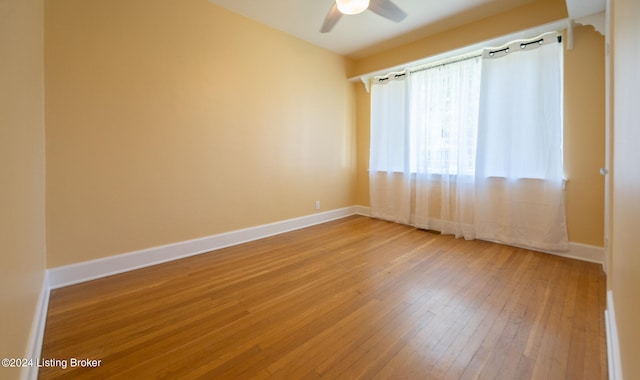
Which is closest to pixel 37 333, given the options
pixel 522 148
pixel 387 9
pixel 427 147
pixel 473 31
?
pixel 387 9

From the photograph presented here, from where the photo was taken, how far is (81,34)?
2100 mm

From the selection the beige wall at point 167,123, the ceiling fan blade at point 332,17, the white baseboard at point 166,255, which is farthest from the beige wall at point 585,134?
the beige wall at point 167,123

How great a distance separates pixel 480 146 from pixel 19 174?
3974 mm

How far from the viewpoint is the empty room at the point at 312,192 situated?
4.18ft

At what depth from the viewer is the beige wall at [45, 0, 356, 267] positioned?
82.3 inches

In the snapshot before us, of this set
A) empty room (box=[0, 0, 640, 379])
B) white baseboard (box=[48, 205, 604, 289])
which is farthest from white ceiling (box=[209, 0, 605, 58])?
white baseboard (box=[48, 205, 604, 289])

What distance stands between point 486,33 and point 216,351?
405 cm

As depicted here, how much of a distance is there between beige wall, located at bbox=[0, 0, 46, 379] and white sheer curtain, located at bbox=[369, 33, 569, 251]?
3.85 metres

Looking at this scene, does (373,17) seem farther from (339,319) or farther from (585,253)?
(585,253)

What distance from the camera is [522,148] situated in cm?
287

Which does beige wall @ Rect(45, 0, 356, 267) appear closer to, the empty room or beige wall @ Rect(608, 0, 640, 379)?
the empty room

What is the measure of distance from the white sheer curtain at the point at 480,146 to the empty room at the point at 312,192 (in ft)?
0.07

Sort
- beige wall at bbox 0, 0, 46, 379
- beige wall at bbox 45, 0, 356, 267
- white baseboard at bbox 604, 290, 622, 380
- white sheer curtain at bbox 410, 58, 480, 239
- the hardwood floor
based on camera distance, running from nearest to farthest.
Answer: beige wall at bbox 0, 0, 46, 379
white baseboard at bbox 604, 290, 622, 380
the hardwood floor
beige wall at bbox 45, 0, 356, 267
white sheer curtain at bbox 410, 58, 480, 239

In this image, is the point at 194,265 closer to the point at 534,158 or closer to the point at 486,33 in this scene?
the point at 534,158
